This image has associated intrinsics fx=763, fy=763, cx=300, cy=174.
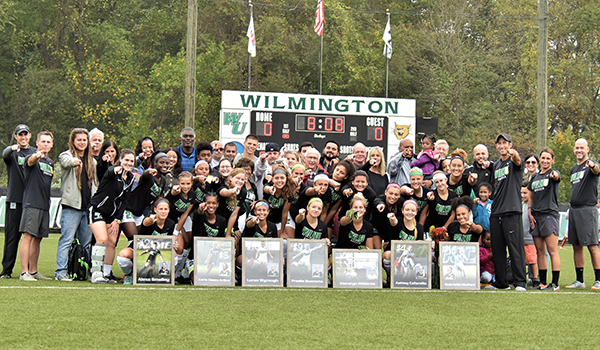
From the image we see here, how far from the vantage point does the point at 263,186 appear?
10.1 metres

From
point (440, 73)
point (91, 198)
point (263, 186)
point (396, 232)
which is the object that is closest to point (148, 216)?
point (91, 198)

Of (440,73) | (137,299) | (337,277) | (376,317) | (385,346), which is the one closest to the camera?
(385,346)

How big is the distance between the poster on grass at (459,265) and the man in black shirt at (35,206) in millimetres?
4812

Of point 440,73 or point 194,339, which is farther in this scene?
point 440,73

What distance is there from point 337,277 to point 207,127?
87.3 feet

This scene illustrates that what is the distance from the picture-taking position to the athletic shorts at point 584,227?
9758mm

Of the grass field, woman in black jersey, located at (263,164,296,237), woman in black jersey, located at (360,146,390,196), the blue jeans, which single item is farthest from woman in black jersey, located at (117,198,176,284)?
woman in black jersey, located at (360,146,390,196)

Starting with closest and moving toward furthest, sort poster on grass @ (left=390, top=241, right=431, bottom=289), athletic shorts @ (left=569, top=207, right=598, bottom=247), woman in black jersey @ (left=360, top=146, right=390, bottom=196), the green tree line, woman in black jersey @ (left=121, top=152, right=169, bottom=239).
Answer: poster on grass @ (left=390, top=241, right=431, bottom=289) < woman in black jersey @ (left=121, top=152, right=169, bottom=239) < athletic shorts @ (left=569, top=207, right=598, bottom=247) < woman in black jersey @ (left=360, top=146, right=390, bottom=196) < the green tree line

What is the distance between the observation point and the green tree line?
3694 cm

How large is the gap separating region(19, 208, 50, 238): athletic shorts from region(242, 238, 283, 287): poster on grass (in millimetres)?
2427

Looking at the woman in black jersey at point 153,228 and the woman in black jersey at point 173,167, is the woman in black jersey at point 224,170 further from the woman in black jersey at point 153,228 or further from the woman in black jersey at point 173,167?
the woman in black jersey at point 153,228

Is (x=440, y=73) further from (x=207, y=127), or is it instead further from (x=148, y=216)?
(x=148, y=216)

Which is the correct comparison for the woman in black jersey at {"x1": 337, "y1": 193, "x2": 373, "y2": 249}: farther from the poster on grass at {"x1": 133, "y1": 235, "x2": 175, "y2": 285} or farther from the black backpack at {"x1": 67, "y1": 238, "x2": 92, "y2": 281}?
the black backpack at {"x1": 67, "y1": 238, "x2": 92, "y2": 281}

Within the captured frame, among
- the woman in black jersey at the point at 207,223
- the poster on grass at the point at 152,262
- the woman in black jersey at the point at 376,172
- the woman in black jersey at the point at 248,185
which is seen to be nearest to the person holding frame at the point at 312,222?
the woman in black jersey at the point at 248,185
